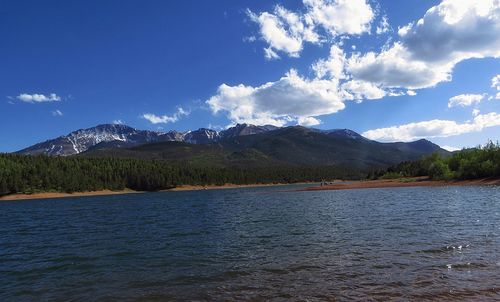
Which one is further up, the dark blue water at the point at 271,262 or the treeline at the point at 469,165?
the treeline at the point at 469,165

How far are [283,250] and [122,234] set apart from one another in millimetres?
21241

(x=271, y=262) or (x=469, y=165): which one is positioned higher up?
(x=469, y=165)

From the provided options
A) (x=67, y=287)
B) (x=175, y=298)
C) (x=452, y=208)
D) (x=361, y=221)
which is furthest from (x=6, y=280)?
(x=452, y=208)

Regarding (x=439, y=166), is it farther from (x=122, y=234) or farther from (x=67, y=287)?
(x=67, y=287)

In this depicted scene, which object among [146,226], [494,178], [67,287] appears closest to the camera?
[67,287]

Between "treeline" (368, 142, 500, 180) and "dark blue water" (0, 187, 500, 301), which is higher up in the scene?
"treeline" (368, 142, 500, 180)

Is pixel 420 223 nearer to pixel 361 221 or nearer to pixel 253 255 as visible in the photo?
pixel 361 221

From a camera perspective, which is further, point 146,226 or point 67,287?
point 146,226

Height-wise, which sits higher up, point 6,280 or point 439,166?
point 439,166

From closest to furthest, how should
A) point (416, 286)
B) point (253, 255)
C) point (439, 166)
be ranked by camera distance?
point (416, 286), point (253, 255), point (439, 166)

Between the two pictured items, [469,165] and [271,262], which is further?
[469,165]

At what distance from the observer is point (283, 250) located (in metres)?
30.0

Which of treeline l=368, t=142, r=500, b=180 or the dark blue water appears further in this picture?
treeline l=368, t=142, r=500, b=180

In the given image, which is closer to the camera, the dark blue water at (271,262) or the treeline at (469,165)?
the dark blue water at (271,262)
